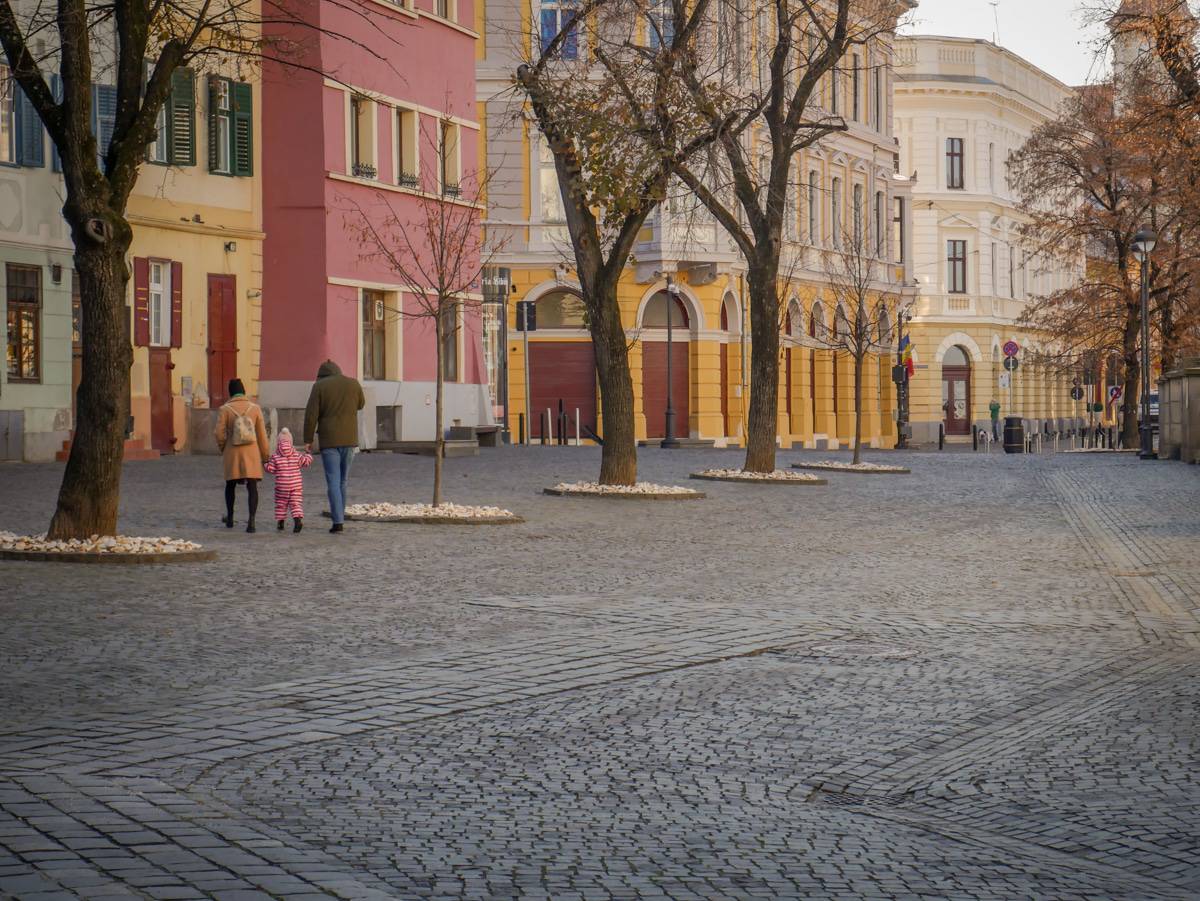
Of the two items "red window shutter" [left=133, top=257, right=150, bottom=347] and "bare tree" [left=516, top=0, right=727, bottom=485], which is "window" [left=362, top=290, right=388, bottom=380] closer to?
"red window shutter" [left=133, top=257, right=150, bottom=347]

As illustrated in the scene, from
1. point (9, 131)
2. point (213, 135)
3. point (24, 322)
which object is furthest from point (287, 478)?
point (213, 135)

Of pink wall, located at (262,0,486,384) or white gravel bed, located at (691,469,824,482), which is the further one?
pink wall, located at (262,0,486,384)

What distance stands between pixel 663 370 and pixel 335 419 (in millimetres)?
37779

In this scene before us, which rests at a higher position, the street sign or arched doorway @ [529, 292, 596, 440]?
the street sign

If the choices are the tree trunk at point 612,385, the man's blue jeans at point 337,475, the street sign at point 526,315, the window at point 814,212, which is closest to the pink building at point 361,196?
the street sign at point 526,315

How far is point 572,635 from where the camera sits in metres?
11.9

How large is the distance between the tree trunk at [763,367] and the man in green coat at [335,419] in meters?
11.1

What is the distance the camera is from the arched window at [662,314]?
189 feet

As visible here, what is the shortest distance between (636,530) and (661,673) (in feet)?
34.3

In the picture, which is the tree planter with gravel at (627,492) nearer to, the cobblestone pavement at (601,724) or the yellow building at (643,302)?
the cobblestone pavement at (601,724)

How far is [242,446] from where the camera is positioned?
19.6 m

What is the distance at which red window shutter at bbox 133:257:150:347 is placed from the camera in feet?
115

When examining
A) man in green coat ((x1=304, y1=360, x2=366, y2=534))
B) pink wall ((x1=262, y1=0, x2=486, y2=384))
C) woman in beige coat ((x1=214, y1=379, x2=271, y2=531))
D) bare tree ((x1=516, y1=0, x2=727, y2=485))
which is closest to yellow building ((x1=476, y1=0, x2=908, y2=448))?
pink wall ((x1=262, y1=0, x2=486, y2=384))

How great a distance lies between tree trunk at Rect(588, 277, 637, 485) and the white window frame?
37.4 ft
